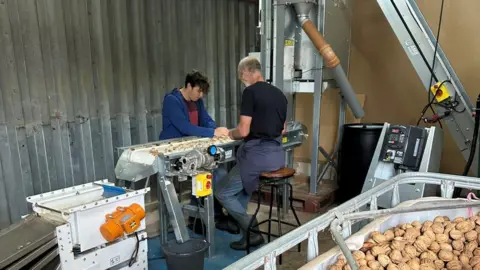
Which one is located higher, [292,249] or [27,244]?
[27,244]

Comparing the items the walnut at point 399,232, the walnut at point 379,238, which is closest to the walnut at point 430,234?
the walnut at point 399,232

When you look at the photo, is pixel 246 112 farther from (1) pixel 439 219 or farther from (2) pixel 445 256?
(2) pixel 445 256

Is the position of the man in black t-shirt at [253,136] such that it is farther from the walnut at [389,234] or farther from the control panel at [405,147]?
the walnut at [389,234]

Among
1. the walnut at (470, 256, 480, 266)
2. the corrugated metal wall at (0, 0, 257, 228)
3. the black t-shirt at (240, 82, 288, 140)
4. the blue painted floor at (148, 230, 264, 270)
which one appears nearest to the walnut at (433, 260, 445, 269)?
the walnut at (470, 256, 480, 266)

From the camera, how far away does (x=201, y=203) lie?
349 cm

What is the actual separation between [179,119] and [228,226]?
119cm

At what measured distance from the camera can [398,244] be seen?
5.64 feet

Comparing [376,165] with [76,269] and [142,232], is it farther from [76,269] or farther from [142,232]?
[76,269]

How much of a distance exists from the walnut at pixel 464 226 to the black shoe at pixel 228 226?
2.17 m

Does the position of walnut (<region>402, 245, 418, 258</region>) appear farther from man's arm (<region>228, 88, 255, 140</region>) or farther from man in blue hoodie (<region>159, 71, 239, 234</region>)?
man in blue hoodie (<region>159, 71, 239, 234</region>)

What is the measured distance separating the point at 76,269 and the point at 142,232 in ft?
1.60

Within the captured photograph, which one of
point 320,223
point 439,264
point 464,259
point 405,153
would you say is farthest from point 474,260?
point 405,153

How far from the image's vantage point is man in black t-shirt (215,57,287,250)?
2.95m

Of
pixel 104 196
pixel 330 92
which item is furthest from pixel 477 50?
pixel 104 196
